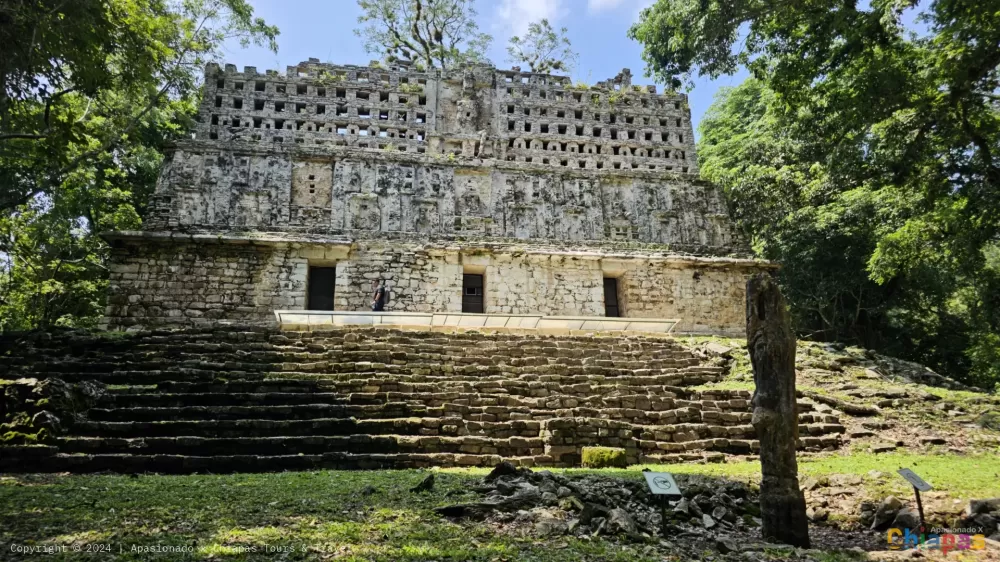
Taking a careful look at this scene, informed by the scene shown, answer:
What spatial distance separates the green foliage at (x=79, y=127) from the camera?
27.9ft

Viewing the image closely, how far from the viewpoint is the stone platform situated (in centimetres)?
1326

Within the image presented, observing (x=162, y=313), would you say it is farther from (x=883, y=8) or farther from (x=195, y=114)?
(x=883, y=8)

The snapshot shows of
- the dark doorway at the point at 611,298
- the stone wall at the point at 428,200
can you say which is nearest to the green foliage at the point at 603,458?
the dark doorway at the point at 611,298

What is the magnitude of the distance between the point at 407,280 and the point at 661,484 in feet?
39.4

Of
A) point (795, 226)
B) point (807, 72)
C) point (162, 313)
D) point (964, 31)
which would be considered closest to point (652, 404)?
point (807, 72)

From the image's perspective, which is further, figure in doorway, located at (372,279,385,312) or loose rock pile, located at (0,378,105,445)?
figure in doorway, located at (372,279,385,312)

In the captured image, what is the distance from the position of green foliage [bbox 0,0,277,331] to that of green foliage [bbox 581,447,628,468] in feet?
25.8

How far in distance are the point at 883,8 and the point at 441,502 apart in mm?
11041

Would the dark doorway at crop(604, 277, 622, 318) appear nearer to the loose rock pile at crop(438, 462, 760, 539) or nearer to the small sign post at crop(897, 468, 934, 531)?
the loose rock pile at crop(438, 462, 760, 539)

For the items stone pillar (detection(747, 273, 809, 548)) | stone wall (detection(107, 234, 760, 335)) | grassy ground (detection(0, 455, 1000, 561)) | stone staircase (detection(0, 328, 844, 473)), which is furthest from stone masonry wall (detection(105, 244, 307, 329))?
stone pillar (detection(747, 273, 809, 548))

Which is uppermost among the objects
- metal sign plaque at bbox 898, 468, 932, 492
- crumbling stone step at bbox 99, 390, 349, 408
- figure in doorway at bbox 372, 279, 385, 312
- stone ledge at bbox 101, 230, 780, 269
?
stone ledge at bbox 101, 230, 780, 269

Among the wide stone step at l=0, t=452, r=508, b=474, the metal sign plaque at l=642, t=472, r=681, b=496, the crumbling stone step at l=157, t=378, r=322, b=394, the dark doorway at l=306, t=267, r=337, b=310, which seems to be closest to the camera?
the metal sign plaque at l=642, t=472, r=681, b=496

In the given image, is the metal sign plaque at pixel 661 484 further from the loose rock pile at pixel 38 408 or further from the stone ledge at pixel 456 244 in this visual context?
the stone ledge at pixel 456 244

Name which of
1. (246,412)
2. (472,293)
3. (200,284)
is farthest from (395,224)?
(246,412)
